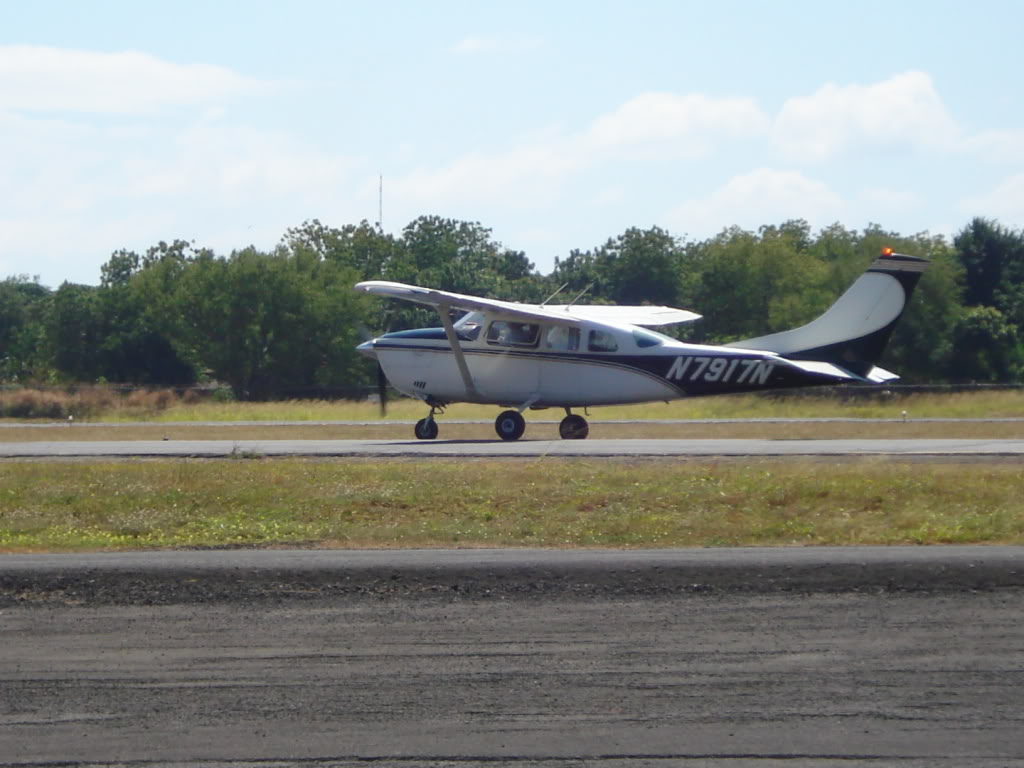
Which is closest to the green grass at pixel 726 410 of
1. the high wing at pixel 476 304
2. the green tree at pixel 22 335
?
the high wing at pixel 476 304

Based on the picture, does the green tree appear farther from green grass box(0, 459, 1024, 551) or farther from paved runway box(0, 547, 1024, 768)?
paved runway box(0, 547, 1024, 768)

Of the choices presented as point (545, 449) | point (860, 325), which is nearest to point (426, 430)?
point (545, 449)

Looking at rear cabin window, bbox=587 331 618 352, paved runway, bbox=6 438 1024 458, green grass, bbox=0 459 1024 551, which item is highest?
rear cabin window, bbox=587 331 618 352

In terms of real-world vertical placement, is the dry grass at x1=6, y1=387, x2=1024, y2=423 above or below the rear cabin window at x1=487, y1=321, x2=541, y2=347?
below

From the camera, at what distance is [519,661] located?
29.5ft

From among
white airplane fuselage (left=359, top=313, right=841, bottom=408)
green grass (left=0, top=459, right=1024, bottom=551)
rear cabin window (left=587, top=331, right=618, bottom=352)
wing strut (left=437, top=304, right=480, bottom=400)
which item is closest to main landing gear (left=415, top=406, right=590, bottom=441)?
white airplane fuselage (left=359, top=313, right=841, bottom=408)

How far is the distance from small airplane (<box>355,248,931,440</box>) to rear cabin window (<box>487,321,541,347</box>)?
22 millimetres

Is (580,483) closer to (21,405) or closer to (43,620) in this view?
(43,620)

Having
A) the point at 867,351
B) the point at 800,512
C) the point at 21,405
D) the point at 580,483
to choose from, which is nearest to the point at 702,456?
the point at 580,483

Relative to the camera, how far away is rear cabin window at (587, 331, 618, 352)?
93.8ft

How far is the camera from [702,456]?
73.7 ft

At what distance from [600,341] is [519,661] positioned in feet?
65.4

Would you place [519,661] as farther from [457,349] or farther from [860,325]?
[860,325]

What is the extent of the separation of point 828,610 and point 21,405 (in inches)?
1853
